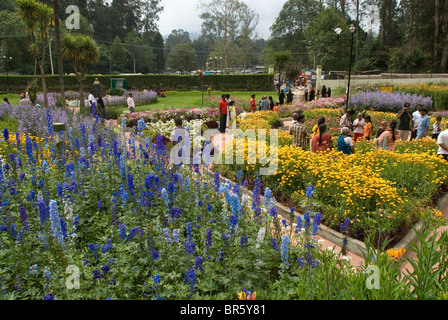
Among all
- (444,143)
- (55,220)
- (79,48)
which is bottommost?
(55,220)

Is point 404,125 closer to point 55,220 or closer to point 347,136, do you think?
point 347,136

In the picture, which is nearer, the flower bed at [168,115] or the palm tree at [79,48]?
the flower bed at [168,115]

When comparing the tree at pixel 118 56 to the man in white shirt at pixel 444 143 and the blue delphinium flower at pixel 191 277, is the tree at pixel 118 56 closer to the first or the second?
the man in white shirt at pixel 444 143

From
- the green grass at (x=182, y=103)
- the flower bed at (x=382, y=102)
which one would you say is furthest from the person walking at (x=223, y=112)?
the flower bed at (x=382, y=102)

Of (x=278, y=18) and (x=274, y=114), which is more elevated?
(x=278, y=18)

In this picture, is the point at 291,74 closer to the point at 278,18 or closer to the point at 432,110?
the point at 432,110

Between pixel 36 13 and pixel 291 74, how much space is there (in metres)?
23.4

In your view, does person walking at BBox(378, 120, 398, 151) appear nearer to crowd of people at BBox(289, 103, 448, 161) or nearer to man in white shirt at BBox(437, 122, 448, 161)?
crowd of people at BBox(289, 103, 448, 161)

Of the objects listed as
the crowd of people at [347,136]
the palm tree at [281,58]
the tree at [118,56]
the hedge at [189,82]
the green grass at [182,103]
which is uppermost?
the tree at [118,56]

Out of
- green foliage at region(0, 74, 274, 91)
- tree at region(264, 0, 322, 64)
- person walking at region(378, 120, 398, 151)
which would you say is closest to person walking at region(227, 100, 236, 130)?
person walking at region(378, 120, 398, 151)

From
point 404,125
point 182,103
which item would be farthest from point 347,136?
point 182,103

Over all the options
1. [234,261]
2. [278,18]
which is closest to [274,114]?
[234,261]

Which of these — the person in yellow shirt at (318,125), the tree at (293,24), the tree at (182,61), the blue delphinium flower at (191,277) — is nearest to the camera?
the blue delphinium flower at (191,277)

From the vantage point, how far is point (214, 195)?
4.34 meters
